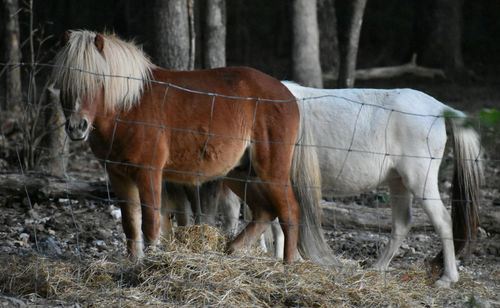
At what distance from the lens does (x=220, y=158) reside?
4.45 metres

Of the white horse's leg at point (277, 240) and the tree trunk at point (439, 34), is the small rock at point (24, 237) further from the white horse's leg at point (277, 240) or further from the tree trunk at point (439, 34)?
the tree trunk at point (439, 34)

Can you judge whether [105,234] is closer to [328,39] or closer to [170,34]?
[170,34]

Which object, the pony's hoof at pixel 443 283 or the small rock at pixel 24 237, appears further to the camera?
the small rock at pixel 24 237

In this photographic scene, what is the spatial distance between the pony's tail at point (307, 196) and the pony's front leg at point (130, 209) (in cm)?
115

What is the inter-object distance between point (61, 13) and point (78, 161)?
14.4 m

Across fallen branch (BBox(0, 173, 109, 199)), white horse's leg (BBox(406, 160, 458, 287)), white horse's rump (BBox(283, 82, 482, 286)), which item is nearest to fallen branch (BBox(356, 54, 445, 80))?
fallen branch (BBox(0, 173, 109, 199))

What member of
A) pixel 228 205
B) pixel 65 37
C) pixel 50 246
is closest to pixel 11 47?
pixel 50 246

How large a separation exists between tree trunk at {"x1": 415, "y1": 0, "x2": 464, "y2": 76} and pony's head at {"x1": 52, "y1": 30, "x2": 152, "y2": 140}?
38.0ft

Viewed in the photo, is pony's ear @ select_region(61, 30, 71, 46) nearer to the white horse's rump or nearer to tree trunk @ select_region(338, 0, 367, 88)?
the white horse's rump

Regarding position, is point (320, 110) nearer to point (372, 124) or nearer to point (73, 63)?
point (372, 124)

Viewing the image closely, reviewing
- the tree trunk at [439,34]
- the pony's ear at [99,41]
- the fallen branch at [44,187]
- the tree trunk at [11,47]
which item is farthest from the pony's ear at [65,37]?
the tree trunk at [439,34]

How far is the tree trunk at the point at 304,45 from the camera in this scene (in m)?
8.63

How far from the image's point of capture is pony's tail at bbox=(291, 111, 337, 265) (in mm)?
4633

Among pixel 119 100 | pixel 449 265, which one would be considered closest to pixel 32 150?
pixel 119 100
